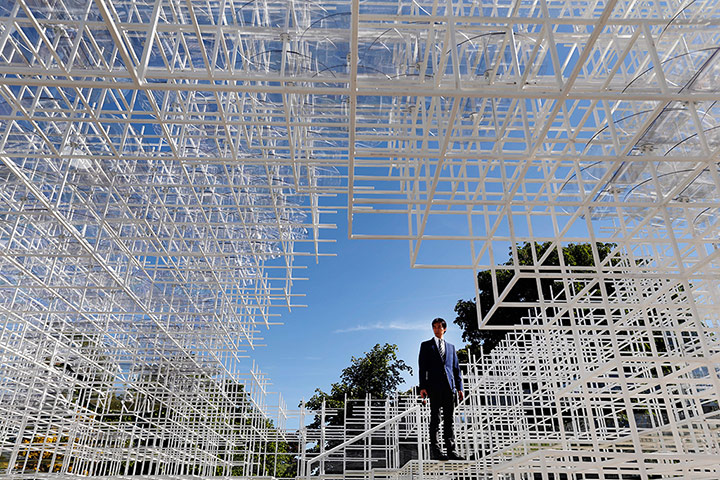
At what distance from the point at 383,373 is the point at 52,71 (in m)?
29.5

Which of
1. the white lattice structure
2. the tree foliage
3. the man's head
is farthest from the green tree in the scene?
the man's head

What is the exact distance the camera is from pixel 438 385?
23.0 feet

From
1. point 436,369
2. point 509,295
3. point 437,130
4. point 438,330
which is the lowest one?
point 436,369

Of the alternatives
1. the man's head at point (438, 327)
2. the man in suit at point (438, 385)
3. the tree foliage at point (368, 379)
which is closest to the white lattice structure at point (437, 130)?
the man's head at point (438, 327)

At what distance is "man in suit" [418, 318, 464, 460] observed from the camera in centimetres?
686

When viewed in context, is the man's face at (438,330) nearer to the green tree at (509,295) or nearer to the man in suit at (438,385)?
the man in suit at (438,385)

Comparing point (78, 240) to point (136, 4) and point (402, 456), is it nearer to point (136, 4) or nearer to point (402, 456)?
point (136, 4)

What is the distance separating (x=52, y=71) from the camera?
396 cm

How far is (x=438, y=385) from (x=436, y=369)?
0.21m

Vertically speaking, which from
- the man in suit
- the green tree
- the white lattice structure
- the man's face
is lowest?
the man in suit

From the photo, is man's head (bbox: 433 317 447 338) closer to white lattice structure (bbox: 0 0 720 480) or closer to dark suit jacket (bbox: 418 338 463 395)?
dark suit jacket (bbox: 418 338 463 395)

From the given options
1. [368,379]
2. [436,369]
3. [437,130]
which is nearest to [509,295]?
[368,379]

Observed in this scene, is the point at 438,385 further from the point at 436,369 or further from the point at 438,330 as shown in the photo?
the point at 438,330

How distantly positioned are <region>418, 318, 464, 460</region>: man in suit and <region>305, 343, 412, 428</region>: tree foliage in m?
24.2
